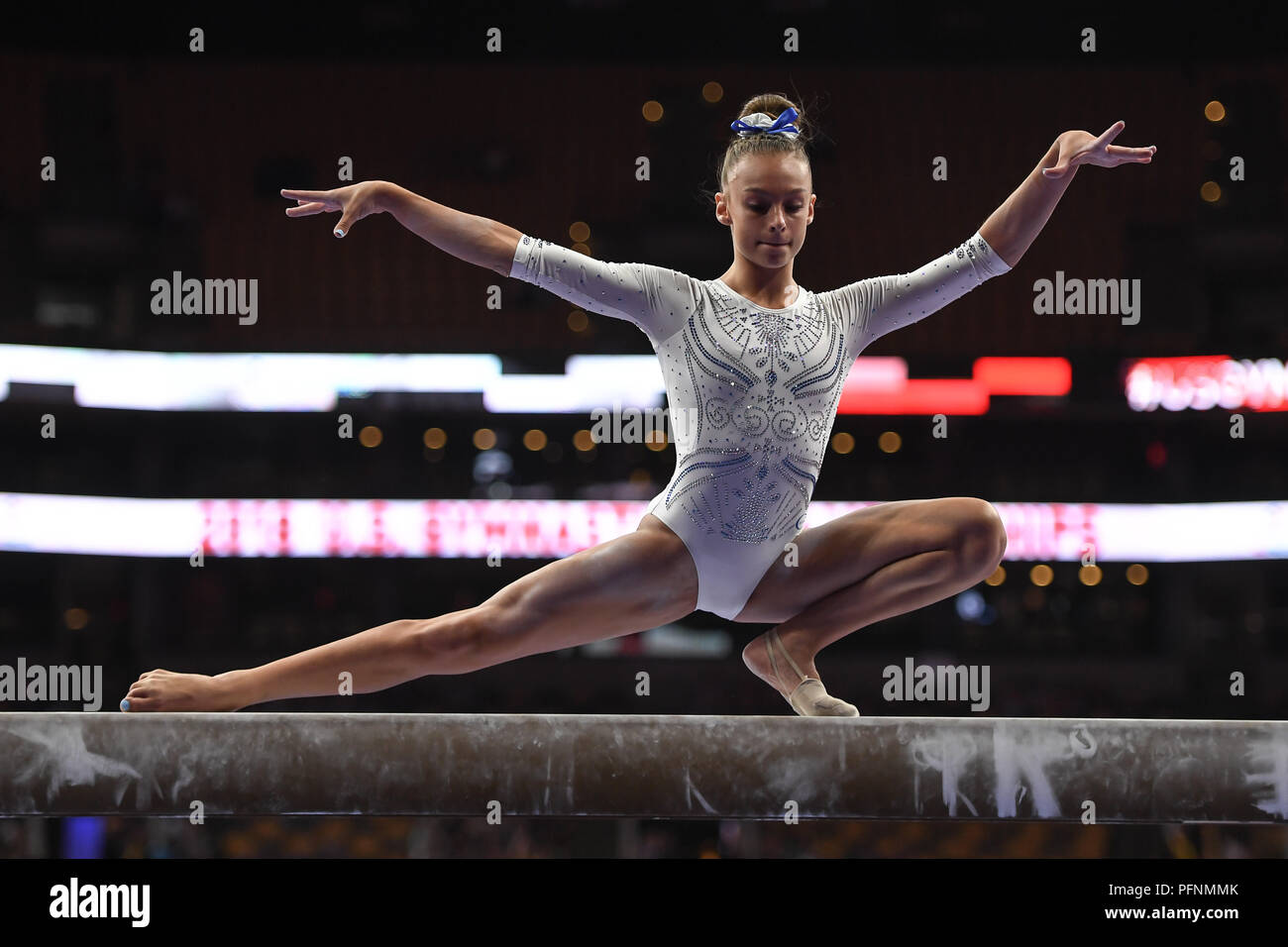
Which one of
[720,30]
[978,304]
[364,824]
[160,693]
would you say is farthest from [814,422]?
[720,30]

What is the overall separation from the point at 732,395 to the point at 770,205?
469 mm

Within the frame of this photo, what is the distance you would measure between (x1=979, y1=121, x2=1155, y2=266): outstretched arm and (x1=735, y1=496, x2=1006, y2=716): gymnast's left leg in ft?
2.08

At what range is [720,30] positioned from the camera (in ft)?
38.8

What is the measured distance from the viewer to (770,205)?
295 centimetres

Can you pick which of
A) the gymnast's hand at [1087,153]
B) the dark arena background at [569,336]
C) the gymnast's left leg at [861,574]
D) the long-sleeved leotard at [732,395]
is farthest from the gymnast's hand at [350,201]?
the dark arena background at [569,336]

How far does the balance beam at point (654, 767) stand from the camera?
2.68 metres

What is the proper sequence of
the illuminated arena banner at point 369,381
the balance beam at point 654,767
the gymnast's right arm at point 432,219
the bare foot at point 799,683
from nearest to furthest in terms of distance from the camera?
the balance beam at point 654,767, the gymnast's right arm at point 432,219, the bare foot at point 799,683, the illuminated arena banner at point 369,381

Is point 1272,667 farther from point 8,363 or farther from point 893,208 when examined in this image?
point 8,363

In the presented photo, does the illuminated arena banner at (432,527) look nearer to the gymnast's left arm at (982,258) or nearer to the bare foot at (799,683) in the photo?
the bare foot at (799,683)

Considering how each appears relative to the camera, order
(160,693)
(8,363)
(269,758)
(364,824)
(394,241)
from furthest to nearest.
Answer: (394,241) < (8,363) < (364,824) < (160,693) < (269,758)

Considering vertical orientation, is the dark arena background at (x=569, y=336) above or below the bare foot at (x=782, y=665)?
above

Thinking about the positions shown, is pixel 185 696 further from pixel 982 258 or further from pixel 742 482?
pixel 982 258

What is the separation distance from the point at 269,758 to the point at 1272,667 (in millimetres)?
10905

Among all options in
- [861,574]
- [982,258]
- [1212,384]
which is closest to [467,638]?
[861,574]
